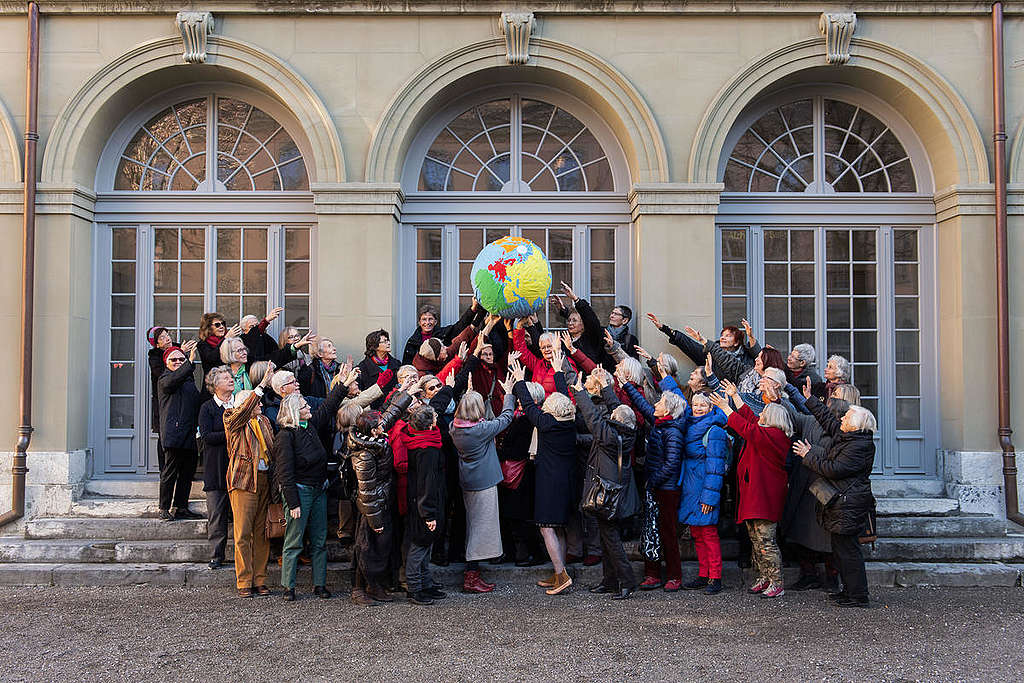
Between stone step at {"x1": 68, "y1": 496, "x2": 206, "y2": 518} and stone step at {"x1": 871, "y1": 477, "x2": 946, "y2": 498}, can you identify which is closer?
stone step at {"x1": 68, "y1": 496, "x2": 206, "y2": 518}

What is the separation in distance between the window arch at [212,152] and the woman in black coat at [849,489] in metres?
5.78

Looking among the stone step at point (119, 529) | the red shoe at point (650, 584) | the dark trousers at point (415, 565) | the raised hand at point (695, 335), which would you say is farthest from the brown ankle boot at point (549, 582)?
the stone step at point (119, 529)

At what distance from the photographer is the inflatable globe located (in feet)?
21.4

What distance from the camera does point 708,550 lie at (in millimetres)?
6520

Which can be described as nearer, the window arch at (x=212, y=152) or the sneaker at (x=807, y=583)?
the sneaker at (x=807, y=583)

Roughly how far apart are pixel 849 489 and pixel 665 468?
52.3 inches

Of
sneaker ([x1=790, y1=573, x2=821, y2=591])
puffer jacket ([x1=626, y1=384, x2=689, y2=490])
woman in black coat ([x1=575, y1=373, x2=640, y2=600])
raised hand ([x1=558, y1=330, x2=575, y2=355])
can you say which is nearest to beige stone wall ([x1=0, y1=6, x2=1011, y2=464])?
raised hand ([x1=558, y1=330, x2=575, y2=355])

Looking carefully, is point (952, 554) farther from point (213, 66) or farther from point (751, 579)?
point (213, 66)

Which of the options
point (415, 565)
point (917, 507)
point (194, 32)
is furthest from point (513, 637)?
point (194, 32)

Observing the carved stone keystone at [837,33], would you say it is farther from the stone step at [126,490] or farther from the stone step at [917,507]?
the stone step at [126,490]

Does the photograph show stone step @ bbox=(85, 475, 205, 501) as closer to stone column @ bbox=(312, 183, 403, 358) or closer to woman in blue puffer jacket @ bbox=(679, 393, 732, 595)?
stone column @ bbox=(312, 183, 403, 358)

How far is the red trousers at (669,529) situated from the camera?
6551mm

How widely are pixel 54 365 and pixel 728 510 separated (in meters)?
6.52

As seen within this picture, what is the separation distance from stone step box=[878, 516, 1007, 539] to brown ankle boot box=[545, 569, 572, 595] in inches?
122
